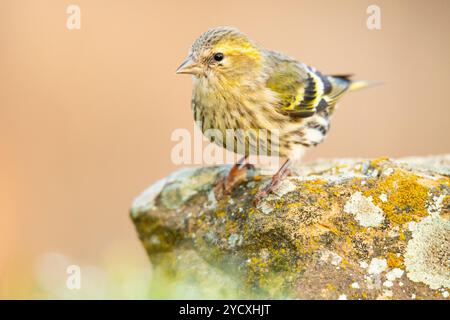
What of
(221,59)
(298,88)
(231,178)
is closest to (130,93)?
(298,88)

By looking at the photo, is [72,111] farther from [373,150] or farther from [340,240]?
[340,240]

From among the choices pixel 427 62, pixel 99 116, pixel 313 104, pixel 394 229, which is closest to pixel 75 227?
pixel 99 116

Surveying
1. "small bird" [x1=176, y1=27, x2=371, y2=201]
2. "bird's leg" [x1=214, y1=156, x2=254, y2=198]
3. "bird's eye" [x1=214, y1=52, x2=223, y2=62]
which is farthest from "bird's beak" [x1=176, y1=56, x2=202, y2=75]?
"bird's leg" [x1=214, y1=156, x2=254, y2=198]

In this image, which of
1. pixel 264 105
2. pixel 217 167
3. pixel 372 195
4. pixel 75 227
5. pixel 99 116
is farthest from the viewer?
pixel 99 116

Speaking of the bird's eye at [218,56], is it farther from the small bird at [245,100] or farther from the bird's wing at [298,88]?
the bird's wing at [298,88]

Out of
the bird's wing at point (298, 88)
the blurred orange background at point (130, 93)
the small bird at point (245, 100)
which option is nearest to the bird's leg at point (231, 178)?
the small bird at point (245, 100)
